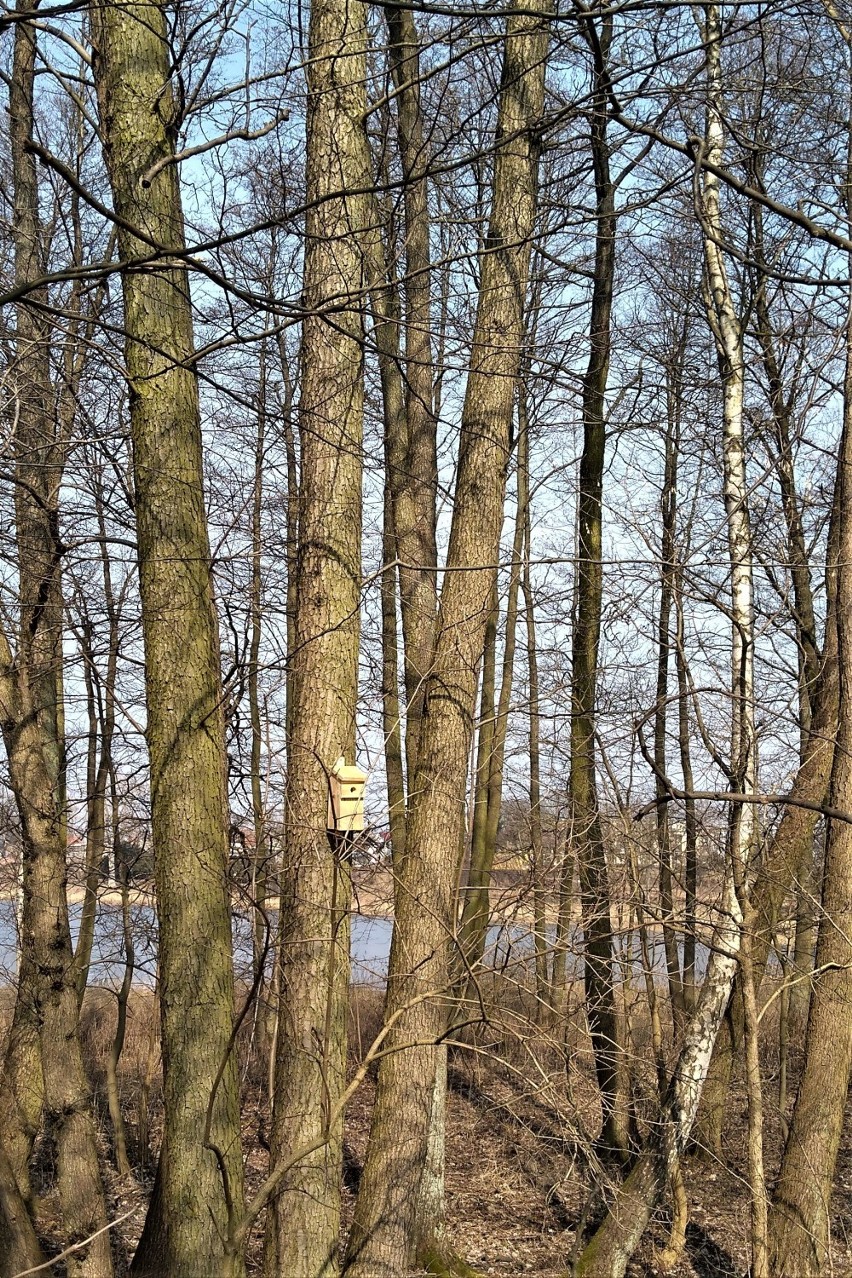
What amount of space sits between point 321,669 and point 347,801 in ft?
2.23

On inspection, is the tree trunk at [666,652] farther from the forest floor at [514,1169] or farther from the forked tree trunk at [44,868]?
the forked tree trunk at [44,868]

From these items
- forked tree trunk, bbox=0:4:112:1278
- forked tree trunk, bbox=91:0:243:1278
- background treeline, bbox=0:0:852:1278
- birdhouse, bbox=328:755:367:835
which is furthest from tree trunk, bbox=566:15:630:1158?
forked tree trunk, bbox=91:0:243:1278

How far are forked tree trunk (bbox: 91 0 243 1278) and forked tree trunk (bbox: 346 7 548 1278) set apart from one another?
1083mm

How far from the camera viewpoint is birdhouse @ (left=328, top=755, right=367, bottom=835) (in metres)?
4.12

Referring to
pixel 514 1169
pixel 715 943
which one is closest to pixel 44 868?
pixel 715 943

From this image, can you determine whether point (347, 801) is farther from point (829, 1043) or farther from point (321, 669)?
point (829, 1043)

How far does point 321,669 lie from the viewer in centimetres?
456

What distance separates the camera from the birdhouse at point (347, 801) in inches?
162

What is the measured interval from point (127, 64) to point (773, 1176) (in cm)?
924

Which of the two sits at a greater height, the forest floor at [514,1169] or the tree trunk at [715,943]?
the tree trunk at [715,943]

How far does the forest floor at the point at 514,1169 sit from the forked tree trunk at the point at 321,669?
1394 millimetres

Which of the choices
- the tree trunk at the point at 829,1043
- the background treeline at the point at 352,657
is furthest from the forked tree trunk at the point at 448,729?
the tree trunk at the point at 829,1043

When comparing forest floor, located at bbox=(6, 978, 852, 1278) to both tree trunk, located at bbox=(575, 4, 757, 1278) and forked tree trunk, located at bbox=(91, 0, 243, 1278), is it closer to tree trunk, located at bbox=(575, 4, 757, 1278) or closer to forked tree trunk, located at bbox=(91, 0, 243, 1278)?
tree trunk, located at bbox=(575, 4, 757, 1278)

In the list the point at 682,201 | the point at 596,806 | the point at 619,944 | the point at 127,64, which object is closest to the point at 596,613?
the point at 596,806
